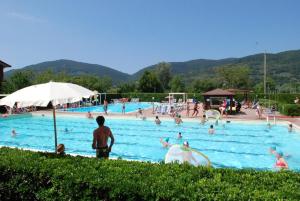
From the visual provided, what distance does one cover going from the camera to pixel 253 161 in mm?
12938

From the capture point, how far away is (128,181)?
4598mm

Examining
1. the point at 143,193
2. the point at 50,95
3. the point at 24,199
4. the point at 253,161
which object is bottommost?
the point at 253,161

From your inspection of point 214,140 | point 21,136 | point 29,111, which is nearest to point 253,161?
point 214,140

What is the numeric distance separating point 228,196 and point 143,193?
1161mm

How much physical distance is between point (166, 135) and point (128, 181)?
46.8ft

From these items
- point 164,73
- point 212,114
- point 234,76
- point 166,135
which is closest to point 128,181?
point 166,135

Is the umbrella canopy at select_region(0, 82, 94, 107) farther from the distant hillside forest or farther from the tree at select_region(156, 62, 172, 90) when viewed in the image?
the tree at select_region(156, 62, 172, 90)

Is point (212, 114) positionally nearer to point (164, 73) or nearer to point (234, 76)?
point (234, 76)

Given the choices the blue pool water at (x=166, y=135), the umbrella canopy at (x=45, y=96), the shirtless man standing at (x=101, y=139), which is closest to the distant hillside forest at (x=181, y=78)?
the blue pool water at (x=166, y=135)

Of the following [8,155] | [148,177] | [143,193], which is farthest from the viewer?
[8,155]

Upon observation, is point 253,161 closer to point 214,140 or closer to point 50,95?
point 214,140

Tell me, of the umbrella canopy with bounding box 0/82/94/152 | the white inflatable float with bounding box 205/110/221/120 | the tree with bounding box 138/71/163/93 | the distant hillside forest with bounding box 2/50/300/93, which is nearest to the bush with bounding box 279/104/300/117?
the white inflatable float with bounding box 205/110/221/120

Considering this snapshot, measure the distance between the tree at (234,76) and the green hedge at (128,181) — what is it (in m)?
99.6

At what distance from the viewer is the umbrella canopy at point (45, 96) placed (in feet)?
21.5
